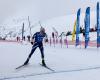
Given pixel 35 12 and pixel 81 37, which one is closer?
pixel 35 12

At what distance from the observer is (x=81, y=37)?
11727 mm

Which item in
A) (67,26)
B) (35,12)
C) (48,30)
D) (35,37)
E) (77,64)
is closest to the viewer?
(35,37)

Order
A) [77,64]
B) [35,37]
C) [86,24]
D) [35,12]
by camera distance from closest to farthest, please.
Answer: [35,37]
[77,64]
[35,12]
[86,24]

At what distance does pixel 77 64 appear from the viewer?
584 centimetres

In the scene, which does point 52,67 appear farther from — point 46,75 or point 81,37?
point 81,37

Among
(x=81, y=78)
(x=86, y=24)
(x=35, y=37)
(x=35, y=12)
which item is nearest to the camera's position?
(x=81, y=78)

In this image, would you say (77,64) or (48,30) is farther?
(48,30)

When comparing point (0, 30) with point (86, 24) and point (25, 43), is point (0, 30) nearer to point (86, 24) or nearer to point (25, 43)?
point (25, 43)

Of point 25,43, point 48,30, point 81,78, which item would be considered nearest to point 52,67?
point 81,78

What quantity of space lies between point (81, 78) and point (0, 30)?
16.0 feet

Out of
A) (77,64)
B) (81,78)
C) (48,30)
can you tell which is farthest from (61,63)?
(48,30)

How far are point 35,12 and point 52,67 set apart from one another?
3440 mm

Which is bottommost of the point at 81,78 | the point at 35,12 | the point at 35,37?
the point at 81,78

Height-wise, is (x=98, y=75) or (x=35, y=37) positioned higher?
(x=35, y=37)
